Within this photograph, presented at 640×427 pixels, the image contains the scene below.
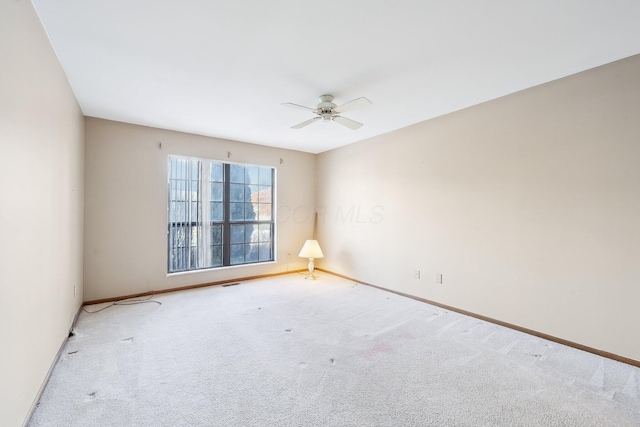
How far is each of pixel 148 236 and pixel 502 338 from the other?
458cm

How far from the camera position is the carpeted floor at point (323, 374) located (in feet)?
5.44

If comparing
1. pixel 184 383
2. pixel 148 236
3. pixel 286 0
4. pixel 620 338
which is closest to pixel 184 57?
pixel 286 0

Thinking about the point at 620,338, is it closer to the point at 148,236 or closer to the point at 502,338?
the point at 502,338

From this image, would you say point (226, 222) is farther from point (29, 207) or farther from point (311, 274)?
point (29, 207)

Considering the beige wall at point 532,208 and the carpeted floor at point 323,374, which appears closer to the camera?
the carpeted floor at point 323,374

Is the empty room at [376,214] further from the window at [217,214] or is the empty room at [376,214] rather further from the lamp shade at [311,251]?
the lamp shade at [311,251]

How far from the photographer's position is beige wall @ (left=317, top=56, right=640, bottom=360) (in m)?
2.26

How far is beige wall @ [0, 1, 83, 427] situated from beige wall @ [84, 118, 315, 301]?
3.99ft

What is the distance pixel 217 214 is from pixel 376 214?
2734 millimetres

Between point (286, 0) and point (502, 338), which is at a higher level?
point (286, 0)

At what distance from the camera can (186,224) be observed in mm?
4492

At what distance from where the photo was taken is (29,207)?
1643 millimetres

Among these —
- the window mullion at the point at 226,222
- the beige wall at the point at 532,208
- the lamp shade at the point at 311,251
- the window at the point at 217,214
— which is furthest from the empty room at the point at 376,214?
the lamp shade at the point at 311,251

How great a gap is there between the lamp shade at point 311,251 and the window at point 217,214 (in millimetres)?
682
